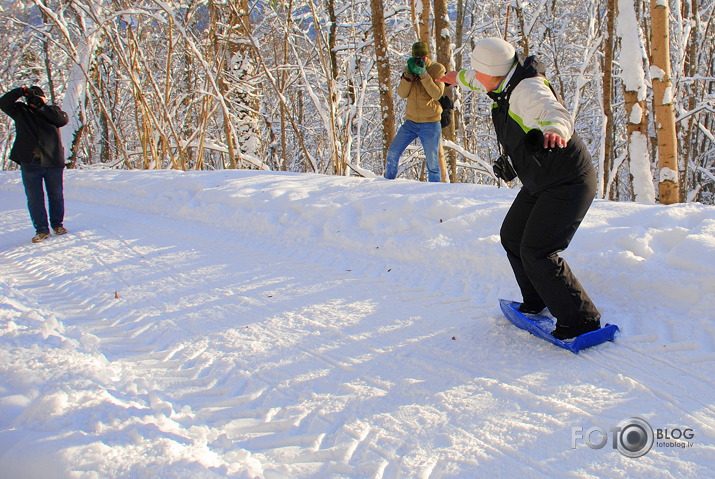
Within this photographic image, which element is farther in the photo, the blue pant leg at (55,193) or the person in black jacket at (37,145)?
the blue pant leg at (55,193)

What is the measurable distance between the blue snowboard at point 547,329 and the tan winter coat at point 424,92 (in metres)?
3.53

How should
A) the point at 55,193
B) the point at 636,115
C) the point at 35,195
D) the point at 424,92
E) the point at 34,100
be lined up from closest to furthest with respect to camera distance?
the point at 34,100 → the point at 35,195 → the point at 55,193 → the point at 636,115 → the point at 424,92

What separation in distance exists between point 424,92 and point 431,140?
1.95 feet

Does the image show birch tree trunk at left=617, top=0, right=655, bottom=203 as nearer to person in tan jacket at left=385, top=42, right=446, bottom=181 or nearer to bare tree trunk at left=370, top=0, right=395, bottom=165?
person in tan jacket at left=385, top=42, right=446, bottom=181

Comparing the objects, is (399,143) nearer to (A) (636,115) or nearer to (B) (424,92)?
(B) (424,92)

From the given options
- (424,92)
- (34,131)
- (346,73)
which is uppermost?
(346,73)

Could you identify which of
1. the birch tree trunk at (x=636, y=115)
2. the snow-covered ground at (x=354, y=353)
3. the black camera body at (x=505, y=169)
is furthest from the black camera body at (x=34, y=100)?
the birch tree trunk at (x=636, y=115)

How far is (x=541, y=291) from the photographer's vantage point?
2740 mm

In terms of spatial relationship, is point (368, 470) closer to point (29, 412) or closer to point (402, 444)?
point (402, 444)

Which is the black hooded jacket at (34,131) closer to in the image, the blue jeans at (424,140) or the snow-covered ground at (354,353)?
the snow-covered ground at (354,353)

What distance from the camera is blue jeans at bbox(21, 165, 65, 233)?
5570 millimetres

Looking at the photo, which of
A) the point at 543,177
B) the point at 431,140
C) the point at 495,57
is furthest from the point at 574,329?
the point at 431,140

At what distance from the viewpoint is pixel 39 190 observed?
18.5 feet

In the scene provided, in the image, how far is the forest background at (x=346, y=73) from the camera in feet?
23.1
